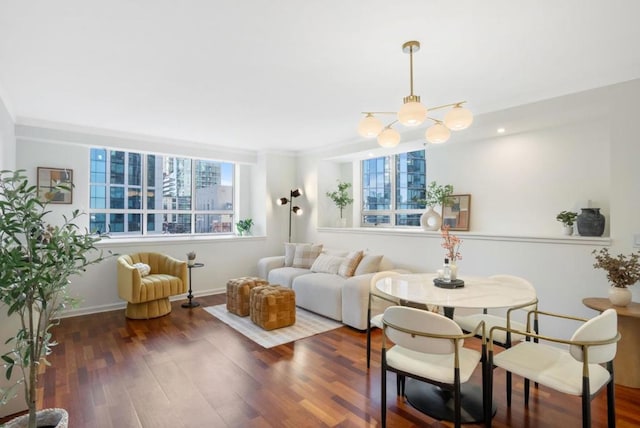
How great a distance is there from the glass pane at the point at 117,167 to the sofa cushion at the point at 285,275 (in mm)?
2821

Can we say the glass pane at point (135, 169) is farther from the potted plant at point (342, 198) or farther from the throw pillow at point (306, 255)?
the potted plant at point (342, 198)

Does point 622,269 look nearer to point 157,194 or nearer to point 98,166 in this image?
point 157,194

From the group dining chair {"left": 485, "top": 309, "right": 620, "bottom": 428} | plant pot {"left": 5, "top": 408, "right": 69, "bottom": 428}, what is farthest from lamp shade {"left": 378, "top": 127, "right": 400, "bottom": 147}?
plant pot {"left": 5, "top": 408, "right": 69, "bottom": 428}

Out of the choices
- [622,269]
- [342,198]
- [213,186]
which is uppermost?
[213,186]

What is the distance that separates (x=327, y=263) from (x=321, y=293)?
0.63m

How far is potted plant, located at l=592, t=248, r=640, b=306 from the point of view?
2.62 m

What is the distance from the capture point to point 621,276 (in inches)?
104

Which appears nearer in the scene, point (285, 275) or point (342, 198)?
point (285, 275)

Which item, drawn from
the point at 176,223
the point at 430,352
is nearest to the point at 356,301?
the point at 430,352

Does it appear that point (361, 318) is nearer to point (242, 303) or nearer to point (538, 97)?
point (242, 303)

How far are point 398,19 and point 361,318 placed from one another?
2.91m

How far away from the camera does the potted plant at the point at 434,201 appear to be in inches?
173

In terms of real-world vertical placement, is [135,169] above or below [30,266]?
above

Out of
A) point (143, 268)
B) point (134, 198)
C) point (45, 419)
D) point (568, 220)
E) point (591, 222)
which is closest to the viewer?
point (45, 419)
